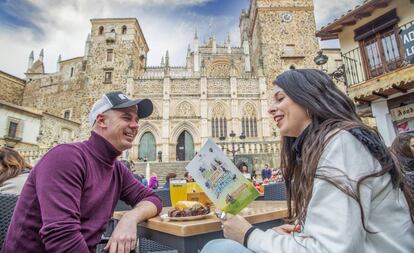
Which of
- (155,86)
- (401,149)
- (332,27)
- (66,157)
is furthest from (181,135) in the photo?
(66,157)

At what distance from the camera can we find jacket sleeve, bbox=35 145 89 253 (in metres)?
1.16

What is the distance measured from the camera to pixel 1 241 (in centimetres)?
170

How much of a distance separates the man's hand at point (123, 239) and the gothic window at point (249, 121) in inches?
826

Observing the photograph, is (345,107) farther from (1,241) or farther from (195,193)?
(1,241)

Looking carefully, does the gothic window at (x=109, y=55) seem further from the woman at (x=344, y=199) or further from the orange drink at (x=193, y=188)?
the woman at (x=344, y=199)

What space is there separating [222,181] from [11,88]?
3790 centimetres

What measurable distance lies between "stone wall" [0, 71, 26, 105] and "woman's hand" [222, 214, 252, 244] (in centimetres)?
3637

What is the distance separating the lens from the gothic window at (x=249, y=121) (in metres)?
22.2

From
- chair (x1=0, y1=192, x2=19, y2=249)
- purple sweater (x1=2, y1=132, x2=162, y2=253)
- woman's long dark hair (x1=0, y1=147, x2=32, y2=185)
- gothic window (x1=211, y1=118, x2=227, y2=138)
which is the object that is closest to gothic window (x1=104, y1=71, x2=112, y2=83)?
gothic window (x1=211, y1=118, x2=227, y2=138)

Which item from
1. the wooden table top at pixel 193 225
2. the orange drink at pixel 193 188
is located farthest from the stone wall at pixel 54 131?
the wooden table top at pixel 193 225

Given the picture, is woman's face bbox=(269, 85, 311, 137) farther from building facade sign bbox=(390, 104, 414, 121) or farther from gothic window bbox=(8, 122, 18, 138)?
gothic window bbox=(8, 122, 18, 138)

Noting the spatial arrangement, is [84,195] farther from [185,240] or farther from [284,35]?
→ [284,35]

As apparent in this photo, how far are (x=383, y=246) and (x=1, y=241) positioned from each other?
228cm

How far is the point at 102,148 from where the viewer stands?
1.67m
